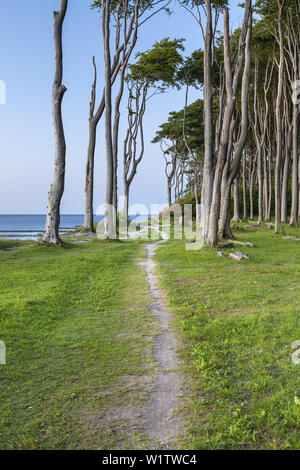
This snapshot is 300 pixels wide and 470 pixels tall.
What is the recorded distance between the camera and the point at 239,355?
14.3 feet

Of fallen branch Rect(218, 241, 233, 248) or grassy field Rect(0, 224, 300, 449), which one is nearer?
grassy field Rect(0, 224, 300, 449)

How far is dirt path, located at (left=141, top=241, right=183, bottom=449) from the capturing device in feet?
9.56

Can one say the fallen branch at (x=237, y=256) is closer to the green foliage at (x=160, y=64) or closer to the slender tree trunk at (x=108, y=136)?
the slender tree trunk at (x=108, y=136)

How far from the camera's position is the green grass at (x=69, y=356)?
300 centimetres

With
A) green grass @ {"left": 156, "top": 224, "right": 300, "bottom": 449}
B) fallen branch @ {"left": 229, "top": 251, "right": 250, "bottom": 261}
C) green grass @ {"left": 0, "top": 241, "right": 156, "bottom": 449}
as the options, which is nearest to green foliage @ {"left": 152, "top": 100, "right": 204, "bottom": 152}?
fallen branch @ {"left": 229, "top": 251, "right": 250, "bottom": 261}

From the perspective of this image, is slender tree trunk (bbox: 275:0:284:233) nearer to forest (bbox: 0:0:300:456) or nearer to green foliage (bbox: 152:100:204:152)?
forest (bbox: 0:0:300:456)

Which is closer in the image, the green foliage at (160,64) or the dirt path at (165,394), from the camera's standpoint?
the dirt path at (165,394)

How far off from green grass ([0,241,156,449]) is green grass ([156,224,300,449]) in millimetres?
595

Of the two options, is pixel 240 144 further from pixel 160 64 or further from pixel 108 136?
pixel 160 64

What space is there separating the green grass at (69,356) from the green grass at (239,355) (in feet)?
1.95

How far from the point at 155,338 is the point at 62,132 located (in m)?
12.2

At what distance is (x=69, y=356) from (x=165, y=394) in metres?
1.45

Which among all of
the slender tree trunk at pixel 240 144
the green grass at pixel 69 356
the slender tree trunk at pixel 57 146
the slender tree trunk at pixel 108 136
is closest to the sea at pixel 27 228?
the slender tree trunk at pixel 108 136
